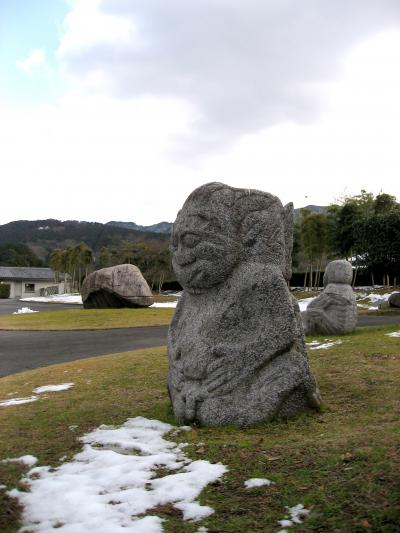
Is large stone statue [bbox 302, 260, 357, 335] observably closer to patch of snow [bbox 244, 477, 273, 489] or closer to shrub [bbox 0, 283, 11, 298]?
patch of snow [bbox 244, 477, 273, 489]

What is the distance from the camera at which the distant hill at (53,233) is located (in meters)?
117

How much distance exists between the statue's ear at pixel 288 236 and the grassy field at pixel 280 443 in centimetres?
174


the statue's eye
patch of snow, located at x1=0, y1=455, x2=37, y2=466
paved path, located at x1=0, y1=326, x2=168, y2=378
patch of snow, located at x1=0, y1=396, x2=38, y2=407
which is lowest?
paved path, located at x1=0, y1=326, x2=168, y2=378

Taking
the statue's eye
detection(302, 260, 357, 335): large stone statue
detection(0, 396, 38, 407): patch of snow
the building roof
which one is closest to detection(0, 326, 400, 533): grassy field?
detection(0, 396, 38, 407): patch of snow

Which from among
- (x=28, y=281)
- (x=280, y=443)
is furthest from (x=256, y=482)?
(x=28, y=281)

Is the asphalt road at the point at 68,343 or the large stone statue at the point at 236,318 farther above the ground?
the large stone statue at the point at 236,318

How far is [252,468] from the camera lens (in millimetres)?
4527

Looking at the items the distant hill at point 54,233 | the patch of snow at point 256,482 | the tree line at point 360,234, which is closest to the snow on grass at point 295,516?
the patch of snow at point 256,482

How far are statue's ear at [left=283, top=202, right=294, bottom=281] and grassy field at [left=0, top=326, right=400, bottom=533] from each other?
5.72 ft

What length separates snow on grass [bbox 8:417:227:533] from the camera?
12.5ft

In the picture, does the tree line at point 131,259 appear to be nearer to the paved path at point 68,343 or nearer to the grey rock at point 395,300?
the grey rock at point 395,300

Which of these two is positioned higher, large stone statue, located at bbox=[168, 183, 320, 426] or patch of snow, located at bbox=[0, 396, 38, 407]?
large stone statue, located at bbox=[168, 183, 320, 426]

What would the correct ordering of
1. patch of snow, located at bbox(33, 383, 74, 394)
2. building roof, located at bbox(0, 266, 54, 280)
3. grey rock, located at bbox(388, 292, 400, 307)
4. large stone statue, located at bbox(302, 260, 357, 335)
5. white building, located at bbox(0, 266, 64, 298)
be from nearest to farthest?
patch of snow, located at bbox(33, 383, 74, 394), large stone statue, located at bbox(302, 260, 357, 335), grey rock, located at bbox(388, 292, 400, 307), white building, located at bbox(0, 266, 64, 298), building roof, located at bbox(0, 266, 54, 280)

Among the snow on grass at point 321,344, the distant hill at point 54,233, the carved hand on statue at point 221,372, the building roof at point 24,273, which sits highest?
the distant hill at point 54,233
